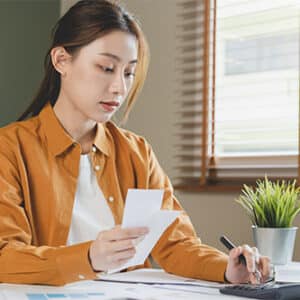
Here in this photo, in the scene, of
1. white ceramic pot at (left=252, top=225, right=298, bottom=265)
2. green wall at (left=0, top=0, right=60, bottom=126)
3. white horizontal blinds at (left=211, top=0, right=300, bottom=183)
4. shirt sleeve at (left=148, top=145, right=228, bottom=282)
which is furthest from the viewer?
green wall at (left=0, top=0, right=60, bottom=126)

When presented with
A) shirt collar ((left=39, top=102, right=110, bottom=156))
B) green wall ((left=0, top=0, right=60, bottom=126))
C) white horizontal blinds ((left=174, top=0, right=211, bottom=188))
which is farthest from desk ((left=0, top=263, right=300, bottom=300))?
green wall ((left=0, top=0, right=60, bottom=126))

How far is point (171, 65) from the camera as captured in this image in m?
2.93

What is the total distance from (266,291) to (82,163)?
0.64 m

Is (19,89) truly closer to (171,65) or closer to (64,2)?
(64,2)

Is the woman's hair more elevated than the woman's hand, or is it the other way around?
the woman's hair

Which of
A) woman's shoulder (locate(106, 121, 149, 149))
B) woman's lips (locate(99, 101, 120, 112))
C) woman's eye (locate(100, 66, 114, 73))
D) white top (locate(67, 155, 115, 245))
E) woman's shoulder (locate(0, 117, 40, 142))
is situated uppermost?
woman's eye (locate(100, 66, 114, 73))

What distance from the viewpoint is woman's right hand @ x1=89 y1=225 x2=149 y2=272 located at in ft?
4.33

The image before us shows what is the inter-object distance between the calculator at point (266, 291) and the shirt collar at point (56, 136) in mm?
543

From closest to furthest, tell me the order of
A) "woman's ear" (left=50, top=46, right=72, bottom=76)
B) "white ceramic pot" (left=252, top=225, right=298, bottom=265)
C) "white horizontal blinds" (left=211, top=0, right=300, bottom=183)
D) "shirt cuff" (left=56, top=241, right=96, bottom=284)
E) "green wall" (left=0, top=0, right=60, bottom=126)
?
"shirt cuff" (left=56, top=241, right=96, bottom=284), "woman's ear" (left=50, top=46, right=72, bottom=76), "white ceramic pot" (left=252, top=225, right=298, bottom=265), "white horizontal blinds" (left=211, top=0, right=300, bottom=183), "green wall" (left=0, top=0, right=60, bottom=126)

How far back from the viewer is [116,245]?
4.34ft

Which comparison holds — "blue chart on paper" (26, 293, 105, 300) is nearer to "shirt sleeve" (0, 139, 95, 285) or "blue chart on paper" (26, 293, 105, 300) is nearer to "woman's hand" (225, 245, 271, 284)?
"shirt sleeve" (0, 139, 95, 285)

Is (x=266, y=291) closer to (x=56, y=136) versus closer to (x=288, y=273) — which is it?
(x=288, y=273)

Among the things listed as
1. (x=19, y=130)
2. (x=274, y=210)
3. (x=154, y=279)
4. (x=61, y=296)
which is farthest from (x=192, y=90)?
(x=61, y=296)

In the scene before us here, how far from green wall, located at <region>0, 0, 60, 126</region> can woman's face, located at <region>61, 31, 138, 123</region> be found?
230 centimetres
